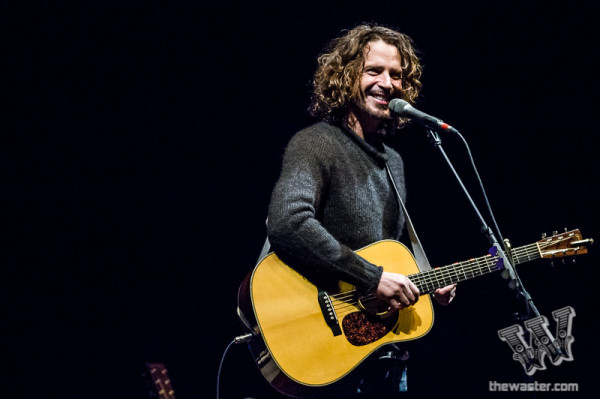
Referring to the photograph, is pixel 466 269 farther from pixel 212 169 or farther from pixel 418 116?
pixel 212 169

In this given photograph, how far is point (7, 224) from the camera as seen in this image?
272 centimetres

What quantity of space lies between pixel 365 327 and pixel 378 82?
120cm

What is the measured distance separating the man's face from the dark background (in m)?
0.92

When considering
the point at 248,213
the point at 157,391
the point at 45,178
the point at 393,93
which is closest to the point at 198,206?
the point at 248,213

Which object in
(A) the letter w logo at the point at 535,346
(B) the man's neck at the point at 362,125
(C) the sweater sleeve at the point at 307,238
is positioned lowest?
(A) the letter w logo at the point at 535,346

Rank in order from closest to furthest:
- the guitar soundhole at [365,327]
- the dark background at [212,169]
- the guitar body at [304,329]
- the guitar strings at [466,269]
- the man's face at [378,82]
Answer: the guitar body at [304,329]
the guitar soundhole at [365,327]
the guitar strings at [466,269]
the man's face at [378,82]
the dark background at [212,169]

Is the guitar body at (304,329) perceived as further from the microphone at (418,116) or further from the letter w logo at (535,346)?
the microphone at (418,116)

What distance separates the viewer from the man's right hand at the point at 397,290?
78.4 inches

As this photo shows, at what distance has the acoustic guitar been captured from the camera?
1904mm

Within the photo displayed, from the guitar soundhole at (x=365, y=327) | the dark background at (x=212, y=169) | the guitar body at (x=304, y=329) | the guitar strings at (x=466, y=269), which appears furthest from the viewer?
the dark background at (x=212, y=169)

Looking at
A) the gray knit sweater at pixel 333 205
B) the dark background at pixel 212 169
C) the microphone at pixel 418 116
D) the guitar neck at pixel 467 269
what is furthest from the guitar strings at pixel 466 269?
the dark background at pixel 212 169

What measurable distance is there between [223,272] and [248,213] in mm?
413

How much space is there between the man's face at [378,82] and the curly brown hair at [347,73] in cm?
4

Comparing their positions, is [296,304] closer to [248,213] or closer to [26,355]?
[248,213]
